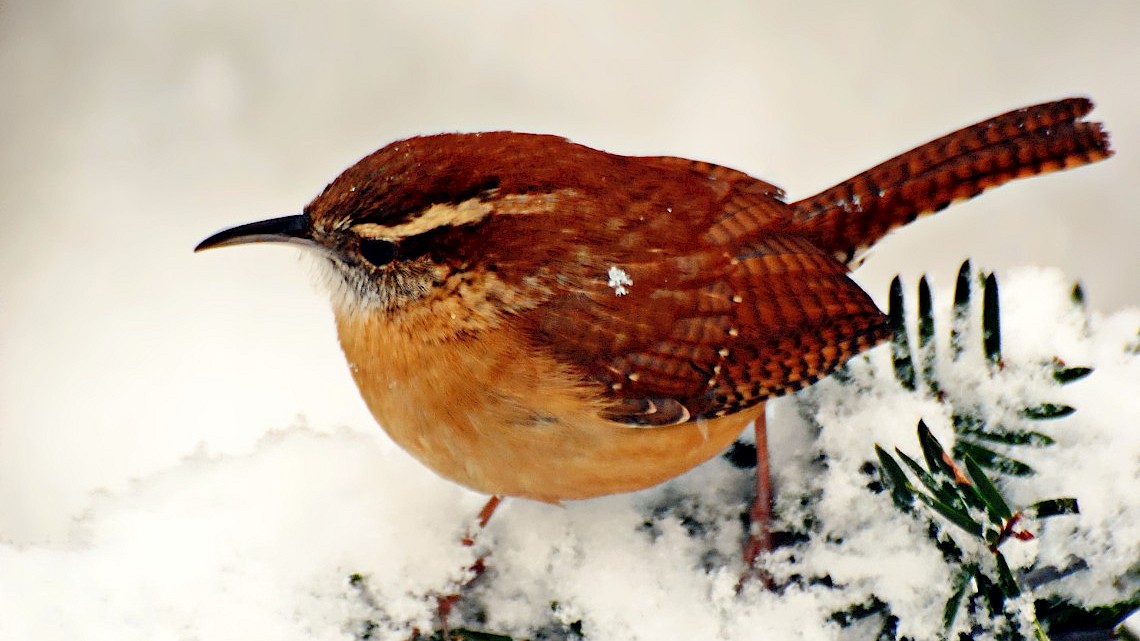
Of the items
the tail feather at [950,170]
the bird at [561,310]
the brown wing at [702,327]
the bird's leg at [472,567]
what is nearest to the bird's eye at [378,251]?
the bird at [561,310]

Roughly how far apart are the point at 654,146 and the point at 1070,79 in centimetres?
145

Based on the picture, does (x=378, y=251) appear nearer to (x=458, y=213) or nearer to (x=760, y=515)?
(x=458, y=213)

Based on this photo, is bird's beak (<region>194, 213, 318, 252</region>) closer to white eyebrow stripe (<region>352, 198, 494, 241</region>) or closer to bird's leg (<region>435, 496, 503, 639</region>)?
white eyebrow stripe (<region>352, 198, 494, 241</region>)

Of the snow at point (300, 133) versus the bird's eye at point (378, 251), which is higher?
the snow at point (300, 133)

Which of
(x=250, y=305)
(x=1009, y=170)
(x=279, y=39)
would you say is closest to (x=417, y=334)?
(x=1009, y=170)

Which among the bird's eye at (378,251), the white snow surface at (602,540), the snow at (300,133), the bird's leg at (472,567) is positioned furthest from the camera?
→ the snow at (300,133)

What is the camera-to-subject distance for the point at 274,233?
213cm

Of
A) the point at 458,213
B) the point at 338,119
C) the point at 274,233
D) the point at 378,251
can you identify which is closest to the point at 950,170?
the point at 458,213

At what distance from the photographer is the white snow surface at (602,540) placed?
5.53 ft

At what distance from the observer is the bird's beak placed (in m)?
2.13

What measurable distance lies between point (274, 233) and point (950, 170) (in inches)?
52.6

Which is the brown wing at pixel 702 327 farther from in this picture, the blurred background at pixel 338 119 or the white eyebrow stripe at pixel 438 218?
the blurred background at pixel 338 119

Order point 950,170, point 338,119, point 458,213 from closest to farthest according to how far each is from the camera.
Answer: point 458,213, point 950,170, point 338,119

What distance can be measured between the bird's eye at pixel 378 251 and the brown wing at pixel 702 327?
0.28m
